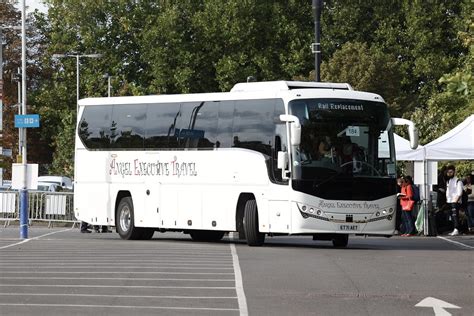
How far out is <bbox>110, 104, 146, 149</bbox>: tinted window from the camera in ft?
111

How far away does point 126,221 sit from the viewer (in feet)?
112

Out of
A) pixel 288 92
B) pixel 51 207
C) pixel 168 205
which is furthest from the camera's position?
pixel 51 207

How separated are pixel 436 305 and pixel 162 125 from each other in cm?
1745

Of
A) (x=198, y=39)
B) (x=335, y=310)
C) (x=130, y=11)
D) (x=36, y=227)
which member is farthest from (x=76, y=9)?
(x=335, y=310)

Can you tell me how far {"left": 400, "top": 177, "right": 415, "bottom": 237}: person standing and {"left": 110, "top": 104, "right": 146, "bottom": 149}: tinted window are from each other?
9108mm

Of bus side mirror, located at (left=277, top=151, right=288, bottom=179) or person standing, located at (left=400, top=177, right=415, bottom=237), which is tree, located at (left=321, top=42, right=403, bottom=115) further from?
bus side mirror, located at (left=277, top=151, right=288, bottom=179)

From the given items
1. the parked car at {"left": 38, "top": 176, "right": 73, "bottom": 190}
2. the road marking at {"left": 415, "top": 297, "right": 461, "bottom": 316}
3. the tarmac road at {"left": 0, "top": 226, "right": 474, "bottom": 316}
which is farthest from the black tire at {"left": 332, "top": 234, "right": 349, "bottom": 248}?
Result: the parked car at {"left": 38, "top": 176, "right": 73, "bottom": 190}

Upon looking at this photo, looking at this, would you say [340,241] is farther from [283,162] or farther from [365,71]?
[365,71]

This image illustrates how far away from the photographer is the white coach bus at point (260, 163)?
2895 cm

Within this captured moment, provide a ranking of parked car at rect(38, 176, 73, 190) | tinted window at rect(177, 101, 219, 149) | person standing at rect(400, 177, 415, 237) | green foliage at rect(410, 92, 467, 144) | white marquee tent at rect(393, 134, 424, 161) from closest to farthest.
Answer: tinted window at rect(177, 101, 219, 149)
white marquee tent at rect(393, 134, 424, 161)
person standing at rect(400, 177, 415, 237)
green foliage at rect(410, 92, 467, 144)
parked car at rect(38, 176, 73, 190)

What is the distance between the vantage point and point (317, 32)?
34844 mm

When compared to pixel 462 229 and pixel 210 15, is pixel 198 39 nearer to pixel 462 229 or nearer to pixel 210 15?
pixel 210 15

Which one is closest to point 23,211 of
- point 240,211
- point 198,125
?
point 198,125

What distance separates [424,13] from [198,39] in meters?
13.5
